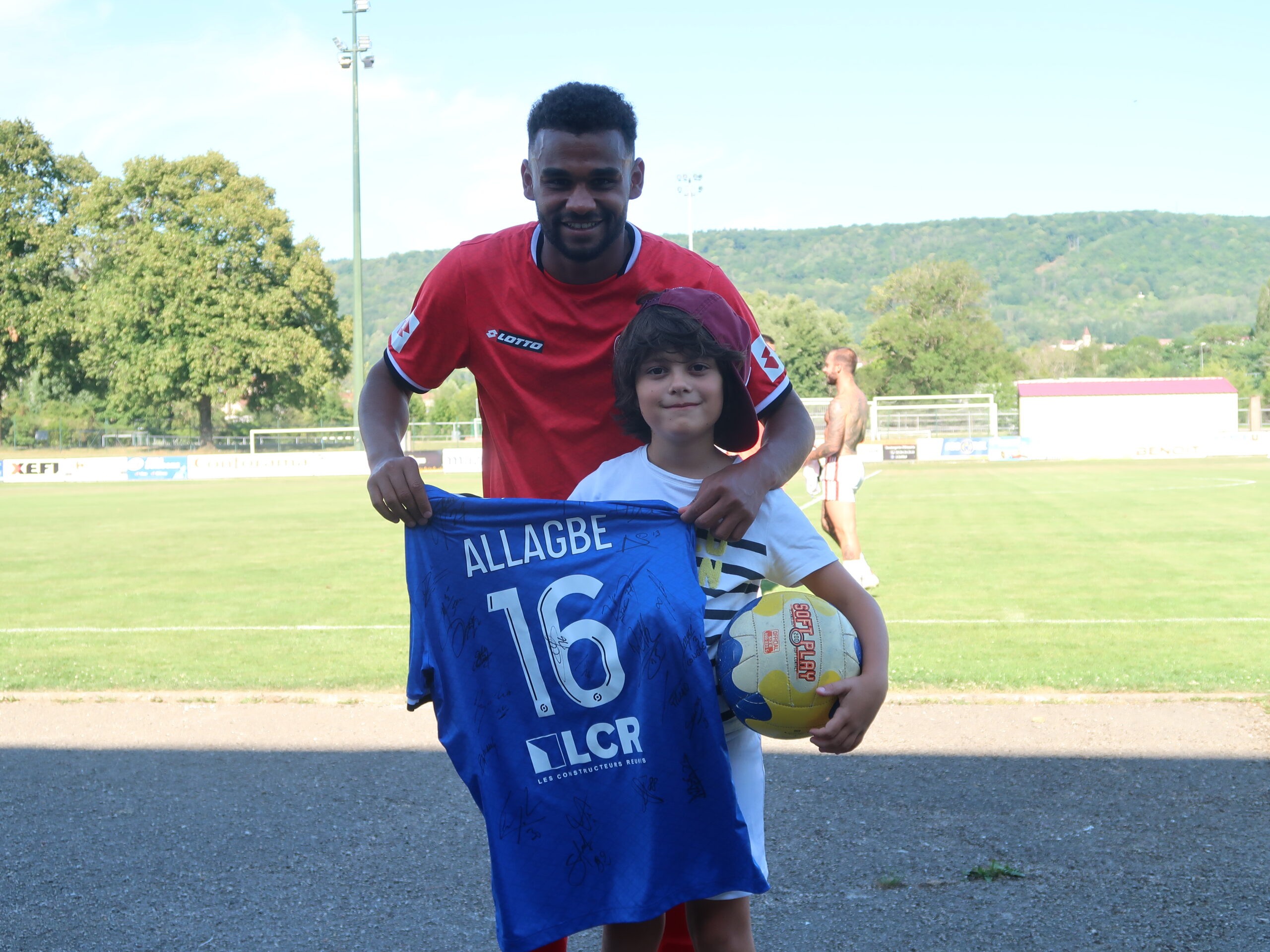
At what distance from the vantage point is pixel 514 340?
2867 mm

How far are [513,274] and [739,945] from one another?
161 cm

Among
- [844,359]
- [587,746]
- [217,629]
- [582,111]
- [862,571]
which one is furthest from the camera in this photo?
[844,359]

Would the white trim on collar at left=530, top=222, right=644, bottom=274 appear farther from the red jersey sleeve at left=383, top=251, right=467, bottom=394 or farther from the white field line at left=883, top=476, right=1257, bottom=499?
the white field line at left=883, top=476, right=1257, bottom=499

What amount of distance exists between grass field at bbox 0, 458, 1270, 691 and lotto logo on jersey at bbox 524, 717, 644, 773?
470cm

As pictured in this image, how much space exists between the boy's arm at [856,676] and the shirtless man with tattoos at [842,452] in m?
8.51

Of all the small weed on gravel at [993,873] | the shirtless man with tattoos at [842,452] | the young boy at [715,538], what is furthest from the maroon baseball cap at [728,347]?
the shirtless man with tattoos at [842,452]

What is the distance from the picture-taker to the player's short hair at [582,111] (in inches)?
105

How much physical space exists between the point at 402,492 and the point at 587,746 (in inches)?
25.9

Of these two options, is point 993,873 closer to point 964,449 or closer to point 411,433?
point 964,449

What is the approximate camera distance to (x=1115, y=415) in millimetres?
53250

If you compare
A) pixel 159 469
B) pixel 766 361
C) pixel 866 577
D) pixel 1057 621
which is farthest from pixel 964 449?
pixel 766 361

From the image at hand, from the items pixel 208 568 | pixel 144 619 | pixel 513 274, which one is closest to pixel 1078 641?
pixel 513 274

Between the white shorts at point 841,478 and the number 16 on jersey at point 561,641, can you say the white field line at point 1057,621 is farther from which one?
the number 16 on jersey at point 561,641

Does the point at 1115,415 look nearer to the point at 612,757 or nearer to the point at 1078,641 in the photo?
the point at 1078,641
